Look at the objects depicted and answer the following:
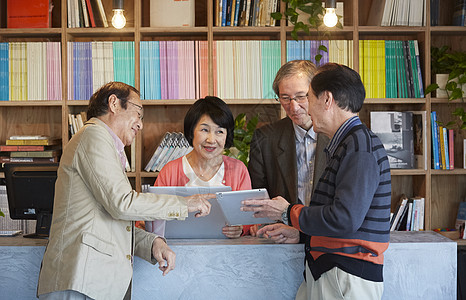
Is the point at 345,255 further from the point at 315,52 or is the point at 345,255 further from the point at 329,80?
the point at 315,52

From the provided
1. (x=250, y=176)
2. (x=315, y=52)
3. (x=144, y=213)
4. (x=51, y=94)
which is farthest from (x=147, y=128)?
(x=144, y=213)

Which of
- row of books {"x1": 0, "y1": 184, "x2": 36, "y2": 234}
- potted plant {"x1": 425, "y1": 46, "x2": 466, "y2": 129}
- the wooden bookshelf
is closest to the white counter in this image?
the wooden bookshelf

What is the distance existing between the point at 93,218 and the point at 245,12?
230cm

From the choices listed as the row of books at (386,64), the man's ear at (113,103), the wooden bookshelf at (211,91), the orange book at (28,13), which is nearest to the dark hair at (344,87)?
the man's ear at (113,103)

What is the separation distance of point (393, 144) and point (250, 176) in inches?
62.2

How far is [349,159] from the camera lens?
4.92 feet

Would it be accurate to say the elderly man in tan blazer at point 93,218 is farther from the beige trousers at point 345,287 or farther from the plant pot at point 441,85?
the plant pot at point 441,85

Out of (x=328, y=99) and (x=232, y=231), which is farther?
(x=232, y=231)

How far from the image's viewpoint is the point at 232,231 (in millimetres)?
2039

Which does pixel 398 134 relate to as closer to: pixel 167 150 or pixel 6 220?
pixel 167 150

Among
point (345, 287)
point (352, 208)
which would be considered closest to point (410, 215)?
point (345, 287)

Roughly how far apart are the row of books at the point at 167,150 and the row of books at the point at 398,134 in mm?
1295

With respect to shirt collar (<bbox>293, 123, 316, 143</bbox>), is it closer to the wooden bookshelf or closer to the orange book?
the wooden bookshelf

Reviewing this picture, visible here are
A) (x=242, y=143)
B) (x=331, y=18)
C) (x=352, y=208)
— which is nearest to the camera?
(x=352, y=208)
